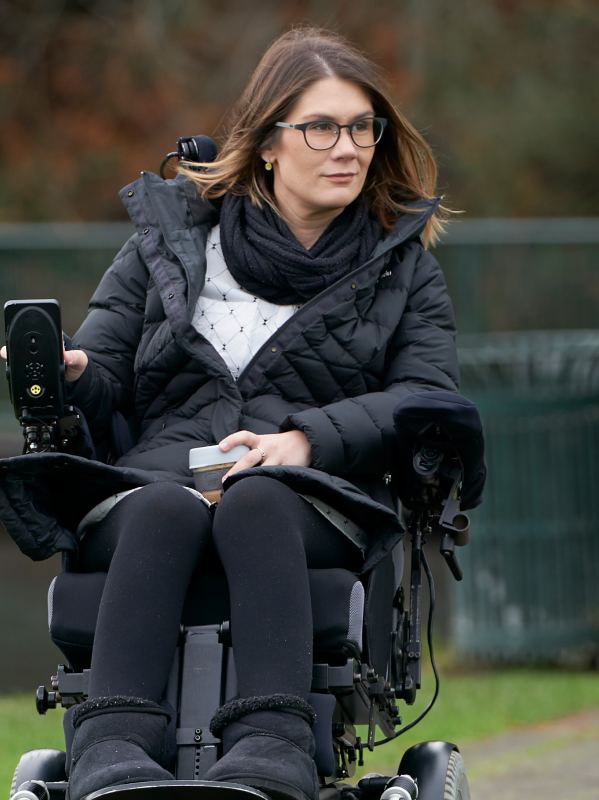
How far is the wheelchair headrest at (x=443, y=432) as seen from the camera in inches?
110

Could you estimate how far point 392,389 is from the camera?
10.4 ft

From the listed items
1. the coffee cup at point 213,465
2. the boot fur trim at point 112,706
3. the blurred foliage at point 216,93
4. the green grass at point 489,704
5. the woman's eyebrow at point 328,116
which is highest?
the blurred foliage at point 216,93

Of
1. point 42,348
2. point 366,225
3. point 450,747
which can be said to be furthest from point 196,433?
point 450,747

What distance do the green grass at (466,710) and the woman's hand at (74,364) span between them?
2.01m

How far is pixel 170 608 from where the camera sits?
265 cm

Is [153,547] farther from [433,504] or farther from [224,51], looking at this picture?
[224,51]

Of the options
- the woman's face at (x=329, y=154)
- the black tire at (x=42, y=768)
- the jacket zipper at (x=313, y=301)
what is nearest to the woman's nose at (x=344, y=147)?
the woman's face at (x=329, y=154)

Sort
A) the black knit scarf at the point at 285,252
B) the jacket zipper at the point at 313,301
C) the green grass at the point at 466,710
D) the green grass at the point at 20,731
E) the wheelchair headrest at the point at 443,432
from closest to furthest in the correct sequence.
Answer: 1. the wheelchair headrest at the point at 443,432
2. the jacket zipper at the point at 313,301
3. the black knit scarf at the point at 285,252
4. the green grass at the point at 20,731
5. the green grass at the point at 466,710

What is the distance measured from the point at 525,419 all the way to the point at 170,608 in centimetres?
480

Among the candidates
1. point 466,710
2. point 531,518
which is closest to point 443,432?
point 466,710

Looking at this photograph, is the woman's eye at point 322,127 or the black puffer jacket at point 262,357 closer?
the black puffer jacket at point 262,357

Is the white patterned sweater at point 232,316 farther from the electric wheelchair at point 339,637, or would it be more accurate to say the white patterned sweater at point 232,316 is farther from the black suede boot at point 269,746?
Result: the black suede boot at point 269,746

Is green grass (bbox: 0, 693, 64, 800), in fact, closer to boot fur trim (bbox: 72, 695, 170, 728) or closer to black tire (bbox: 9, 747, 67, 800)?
black tire (bbox: 9, 747, 67, 800)

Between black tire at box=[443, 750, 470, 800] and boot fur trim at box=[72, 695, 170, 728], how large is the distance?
811mm
